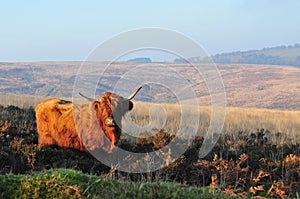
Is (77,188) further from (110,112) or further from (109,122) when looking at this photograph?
(110,112)

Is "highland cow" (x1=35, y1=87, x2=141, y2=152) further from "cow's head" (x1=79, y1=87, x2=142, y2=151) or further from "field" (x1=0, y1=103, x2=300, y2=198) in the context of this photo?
"field" (x1=0, y1=103, x2=300, y2=198)

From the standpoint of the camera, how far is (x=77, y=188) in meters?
5.54

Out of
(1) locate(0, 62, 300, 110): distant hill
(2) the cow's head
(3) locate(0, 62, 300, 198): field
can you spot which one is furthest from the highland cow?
(1) locate(0, 62, 300, 110): distant hill

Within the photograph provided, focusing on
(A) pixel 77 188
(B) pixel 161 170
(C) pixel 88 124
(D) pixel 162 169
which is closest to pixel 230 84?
(C) pixel 88 124

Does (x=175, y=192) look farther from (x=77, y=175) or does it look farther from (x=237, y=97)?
(x=237, y=97)

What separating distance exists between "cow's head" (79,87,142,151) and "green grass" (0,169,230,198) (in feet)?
17.7

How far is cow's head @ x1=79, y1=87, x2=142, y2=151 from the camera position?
11.6 m

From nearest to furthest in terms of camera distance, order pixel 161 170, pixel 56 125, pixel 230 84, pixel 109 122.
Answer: pixel 161 170 → pixel 109 122 → pixel 56 125 → pixel 230 84

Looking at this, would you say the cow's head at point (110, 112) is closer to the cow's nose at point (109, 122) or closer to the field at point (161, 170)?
the cow's nose at point (109, 122)

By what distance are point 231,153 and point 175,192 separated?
6.25 m

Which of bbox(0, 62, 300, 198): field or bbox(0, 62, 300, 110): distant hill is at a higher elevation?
bbox(0, 62, 300, 198): field

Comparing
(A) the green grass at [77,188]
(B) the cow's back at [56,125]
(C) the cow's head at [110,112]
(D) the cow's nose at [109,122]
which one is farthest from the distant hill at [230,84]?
(A) the green grass at [77,188]

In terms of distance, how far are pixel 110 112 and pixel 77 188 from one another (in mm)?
6069

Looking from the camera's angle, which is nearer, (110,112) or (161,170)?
(161,170)
